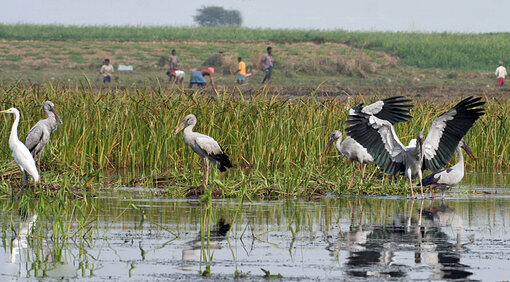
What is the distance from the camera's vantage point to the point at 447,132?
12.5 m

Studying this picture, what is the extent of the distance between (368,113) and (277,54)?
148 ft

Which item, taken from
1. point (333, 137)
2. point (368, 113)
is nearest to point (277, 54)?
point (333, 137)

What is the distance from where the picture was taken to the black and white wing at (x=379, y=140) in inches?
492

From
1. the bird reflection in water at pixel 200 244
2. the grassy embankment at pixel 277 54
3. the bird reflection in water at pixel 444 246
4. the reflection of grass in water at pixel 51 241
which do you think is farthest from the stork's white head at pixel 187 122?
the grassy embankment at pixel 277 54

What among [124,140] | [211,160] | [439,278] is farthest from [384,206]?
[124,140]

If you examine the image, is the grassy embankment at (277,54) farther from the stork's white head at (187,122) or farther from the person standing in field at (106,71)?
the stork's white head at (187,122)

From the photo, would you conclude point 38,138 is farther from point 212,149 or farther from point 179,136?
point 179,136

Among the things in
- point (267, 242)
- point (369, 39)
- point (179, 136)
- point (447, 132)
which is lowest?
point (267, 242)

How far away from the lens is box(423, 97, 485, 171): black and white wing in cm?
1227

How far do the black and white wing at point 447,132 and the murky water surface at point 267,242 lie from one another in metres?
1.04

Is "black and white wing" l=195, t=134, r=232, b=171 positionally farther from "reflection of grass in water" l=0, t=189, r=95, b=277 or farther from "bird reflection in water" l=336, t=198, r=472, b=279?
"reflection of grass in water" l=0, t=189, r=95, b=277

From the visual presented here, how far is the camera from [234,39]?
220 feet

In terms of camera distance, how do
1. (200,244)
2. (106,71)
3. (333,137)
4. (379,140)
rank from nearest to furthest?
1. (200,244)
2. (379,140)
3. (333,137)
4. (106,71)

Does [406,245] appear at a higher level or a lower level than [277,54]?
lower
